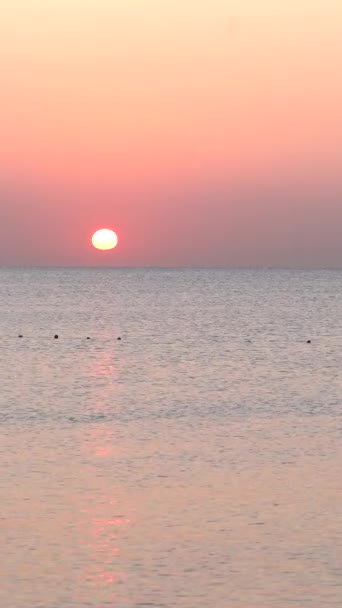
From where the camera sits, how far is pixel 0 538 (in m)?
24.9

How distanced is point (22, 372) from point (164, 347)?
2385 centimetres

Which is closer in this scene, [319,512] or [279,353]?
[319,512]

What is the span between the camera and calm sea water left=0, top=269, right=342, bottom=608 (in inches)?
869

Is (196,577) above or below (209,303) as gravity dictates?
below

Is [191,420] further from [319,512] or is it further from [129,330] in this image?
[129,330]

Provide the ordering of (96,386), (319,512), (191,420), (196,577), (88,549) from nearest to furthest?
(196,577) → (88,549) → (319,512) → (191,420) → (96,386)

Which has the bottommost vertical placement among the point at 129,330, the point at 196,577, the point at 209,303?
the point at 196,577

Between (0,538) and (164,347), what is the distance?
6162 centimetres

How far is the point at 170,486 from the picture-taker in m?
30.6

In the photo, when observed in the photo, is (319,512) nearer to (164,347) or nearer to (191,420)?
(191,420)

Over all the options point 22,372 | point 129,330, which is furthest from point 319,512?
point 129,330

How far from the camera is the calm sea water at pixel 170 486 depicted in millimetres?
22078

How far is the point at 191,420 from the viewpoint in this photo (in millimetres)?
43656

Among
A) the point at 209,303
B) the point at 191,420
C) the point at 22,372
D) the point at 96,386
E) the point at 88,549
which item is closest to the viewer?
the point at 88,549
